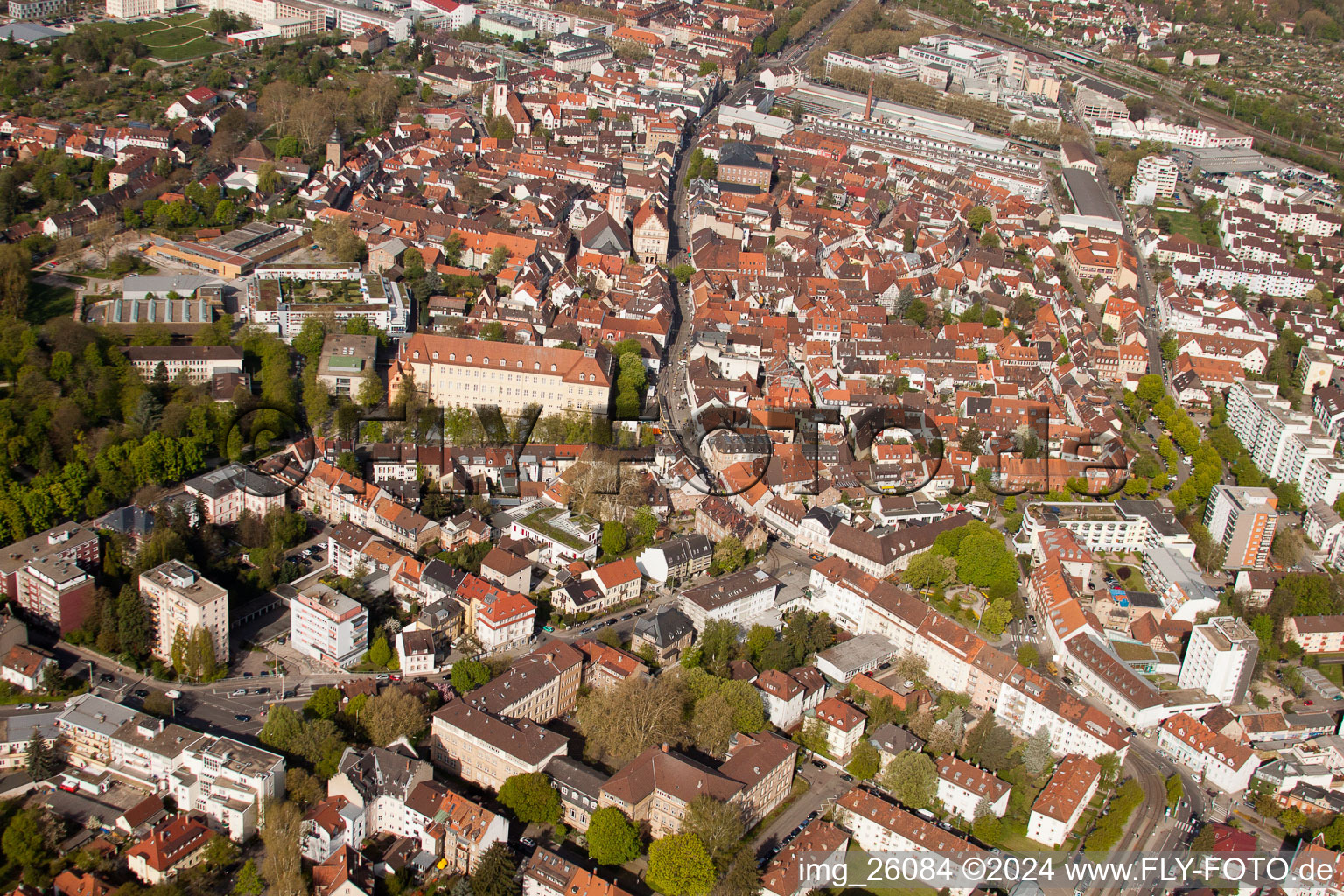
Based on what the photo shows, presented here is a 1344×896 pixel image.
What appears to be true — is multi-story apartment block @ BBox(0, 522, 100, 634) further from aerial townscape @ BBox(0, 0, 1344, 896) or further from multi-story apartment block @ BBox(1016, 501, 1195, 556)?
multi-story apartment block @ BBox(1016, 501, 1195, 556)

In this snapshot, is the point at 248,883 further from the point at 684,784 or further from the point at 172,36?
the point at 172,36

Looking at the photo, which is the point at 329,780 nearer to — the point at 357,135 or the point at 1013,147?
the point at 357,135

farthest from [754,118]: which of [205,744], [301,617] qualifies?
[205,744]

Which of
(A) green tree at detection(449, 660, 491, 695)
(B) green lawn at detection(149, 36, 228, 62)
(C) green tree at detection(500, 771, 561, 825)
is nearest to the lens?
(C) green tree at detection(500, 771, 561, 825)

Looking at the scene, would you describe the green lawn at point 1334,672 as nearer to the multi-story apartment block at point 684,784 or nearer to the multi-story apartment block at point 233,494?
the multi-story apartment block at point 684,784

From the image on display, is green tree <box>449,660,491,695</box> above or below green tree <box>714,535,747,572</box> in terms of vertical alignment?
below

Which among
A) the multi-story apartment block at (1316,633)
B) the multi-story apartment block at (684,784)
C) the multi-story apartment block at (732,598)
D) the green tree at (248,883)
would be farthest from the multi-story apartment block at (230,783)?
the multi-story apartment block at (1316,633)

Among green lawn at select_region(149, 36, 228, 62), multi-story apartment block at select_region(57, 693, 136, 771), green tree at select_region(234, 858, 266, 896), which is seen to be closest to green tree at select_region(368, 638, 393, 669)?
multi-story apartment block at select_region(57, 693, 136, 771)
